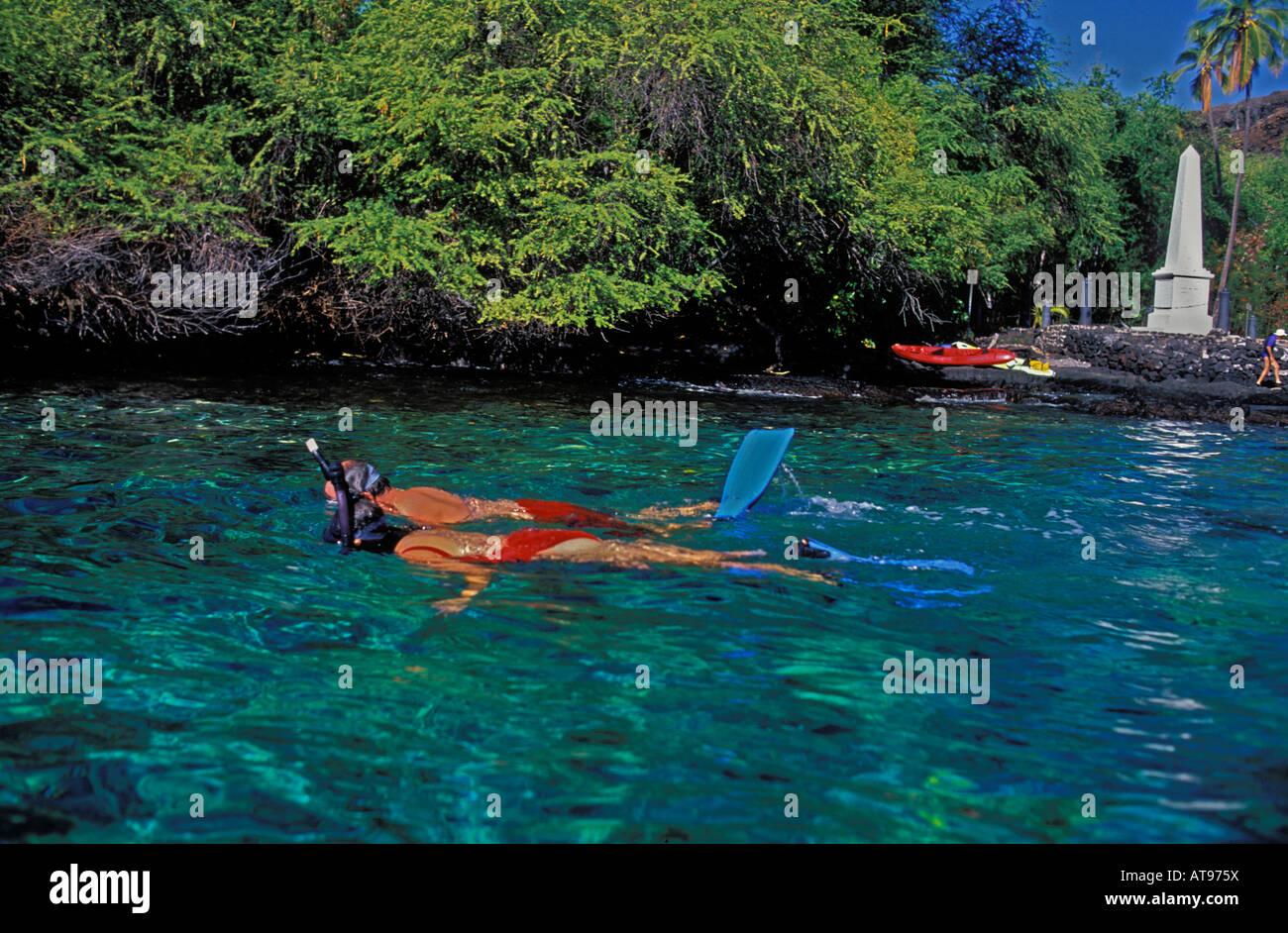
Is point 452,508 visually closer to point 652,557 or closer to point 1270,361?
point 652,557

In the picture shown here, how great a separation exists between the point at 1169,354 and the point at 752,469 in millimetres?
19747

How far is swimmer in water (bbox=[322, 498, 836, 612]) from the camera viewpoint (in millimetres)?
6863

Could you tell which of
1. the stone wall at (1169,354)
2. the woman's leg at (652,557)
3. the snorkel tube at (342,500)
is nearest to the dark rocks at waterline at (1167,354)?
the stone wall at (1169,354)

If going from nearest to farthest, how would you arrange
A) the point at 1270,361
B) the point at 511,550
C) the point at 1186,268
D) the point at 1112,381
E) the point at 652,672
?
the point at 652,672
the point at 511,550
the point at 1270,361
the point at 1112,381
the point at 1186,268

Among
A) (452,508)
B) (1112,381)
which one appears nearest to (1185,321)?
(1112,381)

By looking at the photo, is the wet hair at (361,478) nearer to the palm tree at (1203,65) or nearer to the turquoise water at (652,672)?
the turquoise water at (652,672)

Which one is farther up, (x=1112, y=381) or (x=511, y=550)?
(x=1112, y=381)

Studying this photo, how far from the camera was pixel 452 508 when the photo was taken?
761 cm

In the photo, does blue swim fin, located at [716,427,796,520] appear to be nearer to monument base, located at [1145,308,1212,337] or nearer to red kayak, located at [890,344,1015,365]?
red kayak, located at [890,344,1015,365]

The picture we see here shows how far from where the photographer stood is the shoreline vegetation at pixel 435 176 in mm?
17359

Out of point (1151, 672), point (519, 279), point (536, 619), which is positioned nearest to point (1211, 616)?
point (1151, 672)

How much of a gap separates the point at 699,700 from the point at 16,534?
578 centimetres

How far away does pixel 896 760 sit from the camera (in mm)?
4273

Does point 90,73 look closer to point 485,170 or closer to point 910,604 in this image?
point 485,170
